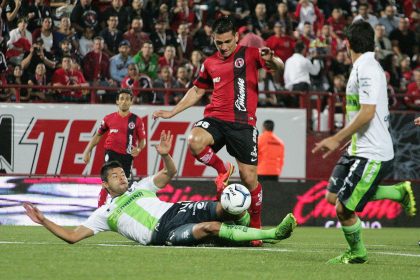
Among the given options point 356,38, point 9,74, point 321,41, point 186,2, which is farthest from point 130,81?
point 356,38

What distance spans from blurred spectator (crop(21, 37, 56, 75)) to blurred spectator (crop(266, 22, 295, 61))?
497 cm

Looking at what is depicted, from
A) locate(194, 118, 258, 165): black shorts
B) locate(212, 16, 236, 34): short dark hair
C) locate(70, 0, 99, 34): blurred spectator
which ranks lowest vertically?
locate(194, 118, 258, 165): black shorts

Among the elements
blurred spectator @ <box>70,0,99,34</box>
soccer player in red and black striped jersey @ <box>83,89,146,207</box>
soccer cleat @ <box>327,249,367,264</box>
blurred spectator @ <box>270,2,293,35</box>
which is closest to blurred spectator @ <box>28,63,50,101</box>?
blurred spectator @ <box>70,0,99,34</box>

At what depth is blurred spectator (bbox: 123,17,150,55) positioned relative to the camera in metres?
21.1

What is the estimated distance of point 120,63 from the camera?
2022 centimetres

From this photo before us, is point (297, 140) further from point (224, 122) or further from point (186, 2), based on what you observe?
point (224, 122)

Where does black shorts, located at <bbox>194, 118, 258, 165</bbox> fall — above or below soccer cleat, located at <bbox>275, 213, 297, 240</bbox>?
above

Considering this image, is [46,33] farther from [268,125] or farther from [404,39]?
[404,39]

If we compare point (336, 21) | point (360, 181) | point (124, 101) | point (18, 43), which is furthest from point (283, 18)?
point (360, 181)

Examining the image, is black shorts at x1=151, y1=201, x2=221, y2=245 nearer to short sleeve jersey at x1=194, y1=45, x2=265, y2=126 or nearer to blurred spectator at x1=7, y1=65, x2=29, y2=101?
short sleeve jersey at x1=194, y1=45, x2=265, y2=126

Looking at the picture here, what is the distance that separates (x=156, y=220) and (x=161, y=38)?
11865mm

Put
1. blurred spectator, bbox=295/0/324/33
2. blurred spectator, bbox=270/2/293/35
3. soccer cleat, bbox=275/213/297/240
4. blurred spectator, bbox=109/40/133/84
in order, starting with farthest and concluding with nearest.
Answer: blurred spectator, bbox=295/0/324/33
blurred spectator, bbox=270/2/293/35
blurred spectator, bbox=109/40/133/84
soccer cleat, bbox=275/213/297/240

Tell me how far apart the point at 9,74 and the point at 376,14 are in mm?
10318

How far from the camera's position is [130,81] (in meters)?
Result: 19.7
